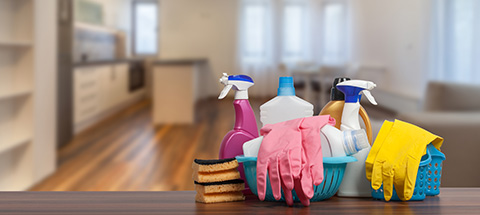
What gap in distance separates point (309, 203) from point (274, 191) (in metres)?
0.07

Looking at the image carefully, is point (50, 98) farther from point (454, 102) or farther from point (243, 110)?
point (243, 110)

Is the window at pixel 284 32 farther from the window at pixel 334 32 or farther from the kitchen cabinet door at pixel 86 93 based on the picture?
the kitchen cabinet door at pixel 86 93

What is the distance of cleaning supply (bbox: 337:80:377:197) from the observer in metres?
0.97

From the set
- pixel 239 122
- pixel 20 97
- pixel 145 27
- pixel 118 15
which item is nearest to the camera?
pixel 239 122

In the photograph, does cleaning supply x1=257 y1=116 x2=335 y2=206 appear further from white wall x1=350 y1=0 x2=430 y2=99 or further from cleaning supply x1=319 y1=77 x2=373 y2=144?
white wall x1=350 y1=0 x2=430 y2=99

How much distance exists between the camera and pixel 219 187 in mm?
919

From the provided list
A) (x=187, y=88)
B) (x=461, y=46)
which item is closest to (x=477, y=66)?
(x=461, y=46)

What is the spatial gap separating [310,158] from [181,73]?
6825mm

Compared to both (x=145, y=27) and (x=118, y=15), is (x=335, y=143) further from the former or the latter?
(x=145, y=27)

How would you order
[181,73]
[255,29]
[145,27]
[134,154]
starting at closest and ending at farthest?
[134,154] → [181,73] → [255,29] → [145,27]

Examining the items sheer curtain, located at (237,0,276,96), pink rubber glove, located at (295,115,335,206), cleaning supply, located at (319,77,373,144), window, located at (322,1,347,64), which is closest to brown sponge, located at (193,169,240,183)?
pink rubber glove, located at (295,115,335,206)

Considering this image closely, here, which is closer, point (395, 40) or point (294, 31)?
point (395, 40)

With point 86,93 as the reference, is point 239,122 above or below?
above

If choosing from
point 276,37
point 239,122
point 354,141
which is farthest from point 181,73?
point 354,141
